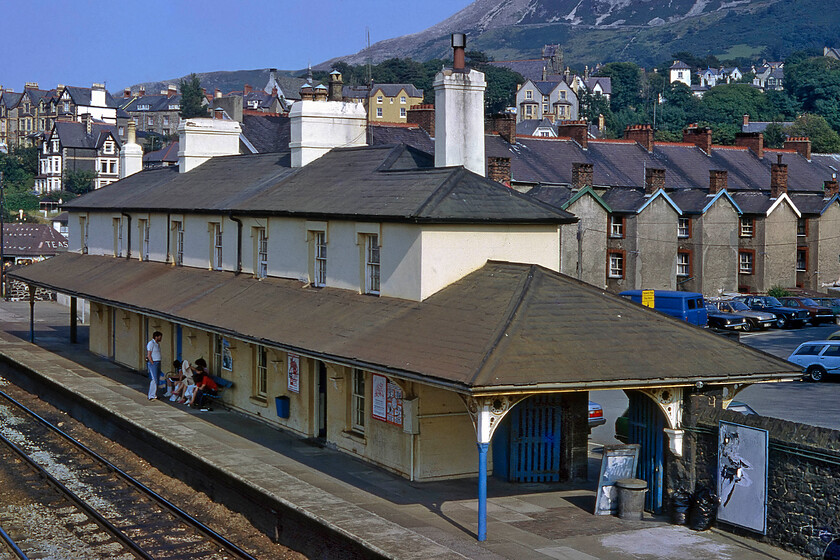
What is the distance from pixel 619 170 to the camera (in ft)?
198

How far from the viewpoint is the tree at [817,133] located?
394ft

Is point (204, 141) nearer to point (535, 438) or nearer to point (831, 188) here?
point (535, 438)

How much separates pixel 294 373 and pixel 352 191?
169 inches

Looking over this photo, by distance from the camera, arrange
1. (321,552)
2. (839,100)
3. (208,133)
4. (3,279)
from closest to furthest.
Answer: (321,552) < (208,133) < (3,279) < (839,100)

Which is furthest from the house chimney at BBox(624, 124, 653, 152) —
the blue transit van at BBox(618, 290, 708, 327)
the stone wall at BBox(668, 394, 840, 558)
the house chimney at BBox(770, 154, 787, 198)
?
the stone wall at BBox(668, 394, 840, 558)

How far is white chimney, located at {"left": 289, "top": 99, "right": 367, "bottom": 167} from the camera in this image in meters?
27.5

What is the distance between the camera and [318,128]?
91.1 ft

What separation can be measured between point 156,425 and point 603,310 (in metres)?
11.5

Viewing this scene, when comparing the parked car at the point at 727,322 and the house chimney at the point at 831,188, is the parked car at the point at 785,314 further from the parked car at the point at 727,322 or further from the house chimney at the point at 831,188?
the house chimney at the point at 831,188

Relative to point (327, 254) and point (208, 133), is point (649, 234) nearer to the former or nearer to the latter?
point (208, 133)

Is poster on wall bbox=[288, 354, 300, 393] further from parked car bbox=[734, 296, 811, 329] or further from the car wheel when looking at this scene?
parked car bbox=[734, 296, 811, 329]

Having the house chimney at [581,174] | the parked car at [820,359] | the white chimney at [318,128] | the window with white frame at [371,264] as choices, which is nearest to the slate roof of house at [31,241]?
the house chimney at [581,174]

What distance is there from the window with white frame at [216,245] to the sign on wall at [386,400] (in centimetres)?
1051

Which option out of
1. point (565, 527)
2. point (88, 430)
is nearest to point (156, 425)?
point (88, 430)
